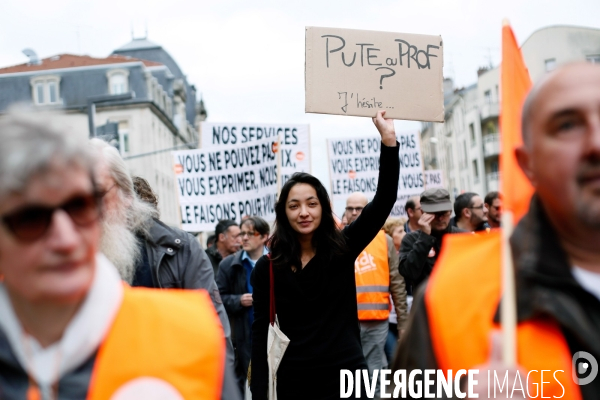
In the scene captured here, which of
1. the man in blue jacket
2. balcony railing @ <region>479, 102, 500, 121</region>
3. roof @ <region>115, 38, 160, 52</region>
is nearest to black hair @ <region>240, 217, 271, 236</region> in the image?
the man in blue jacket

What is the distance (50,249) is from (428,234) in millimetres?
4975

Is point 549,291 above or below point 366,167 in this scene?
below

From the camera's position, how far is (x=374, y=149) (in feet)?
40.1

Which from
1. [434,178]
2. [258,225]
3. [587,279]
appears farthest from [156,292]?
[434,178]

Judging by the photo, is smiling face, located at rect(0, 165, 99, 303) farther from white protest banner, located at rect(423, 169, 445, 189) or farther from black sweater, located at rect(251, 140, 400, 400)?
white protest banner, located at rect(423, 169, 445, 189)

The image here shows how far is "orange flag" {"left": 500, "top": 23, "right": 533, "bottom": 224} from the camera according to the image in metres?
1.85

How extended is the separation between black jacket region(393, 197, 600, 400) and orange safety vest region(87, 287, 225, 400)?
534mm

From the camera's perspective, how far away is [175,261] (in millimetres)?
3760

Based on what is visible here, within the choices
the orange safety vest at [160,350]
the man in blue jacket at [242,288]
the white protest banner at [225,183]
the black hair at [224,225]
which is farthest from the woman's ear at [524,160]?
the black hair at [224,225]

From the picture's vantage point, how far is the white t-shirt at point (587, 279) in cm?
174

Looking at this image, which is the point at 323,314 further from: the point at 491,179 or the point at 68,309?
the point at 491,179

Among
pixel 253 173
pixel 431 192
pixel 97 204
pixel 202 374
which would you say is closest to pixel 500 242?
pixel 202 374

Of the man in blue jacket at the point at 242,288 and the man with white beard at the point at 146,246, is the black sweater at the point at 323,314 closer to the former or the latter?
the man with white beard at the point at 146,246

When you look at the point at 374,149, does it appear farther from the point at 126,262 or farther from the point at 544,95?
the point at 544,95
